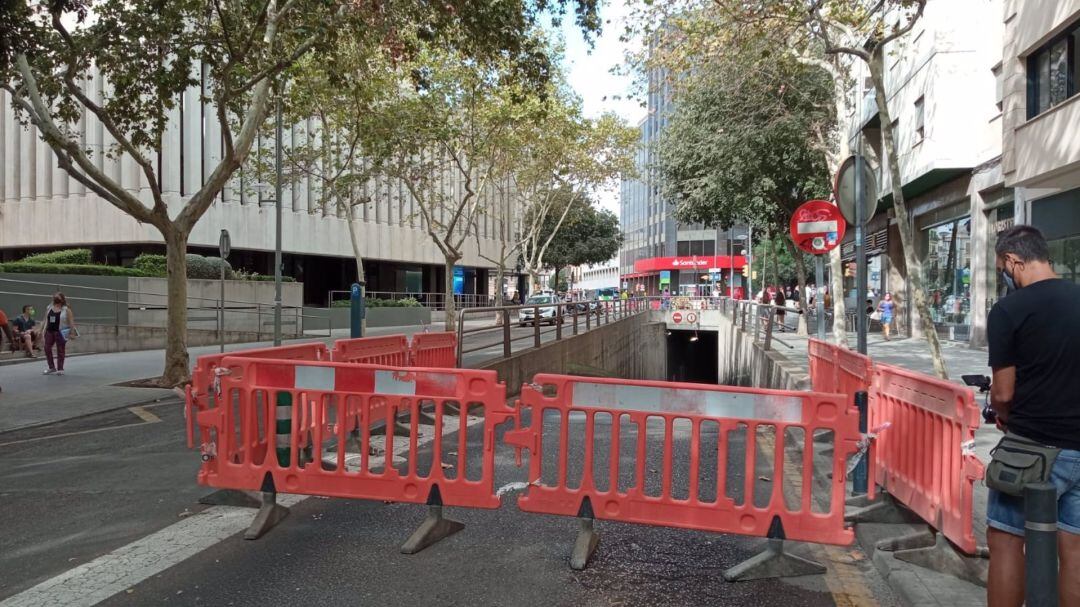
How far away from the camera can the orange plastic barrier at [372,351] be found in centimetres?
714

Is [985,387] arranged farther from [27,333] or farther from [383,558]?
[27,333]

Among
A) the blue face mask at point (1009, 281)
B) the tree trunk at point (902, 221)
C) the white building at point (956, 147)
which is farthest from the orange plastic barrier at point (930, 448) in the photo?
the white building at point (956, 147)

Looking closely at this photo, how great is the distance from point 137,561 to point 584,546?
2510 millimetres

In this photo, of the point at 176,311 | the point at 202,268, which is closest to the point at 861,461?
the point at 176,311

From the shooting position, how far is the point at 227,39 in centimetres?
1030

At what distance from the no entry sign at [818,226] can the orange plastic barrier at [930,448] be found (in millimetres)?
4446

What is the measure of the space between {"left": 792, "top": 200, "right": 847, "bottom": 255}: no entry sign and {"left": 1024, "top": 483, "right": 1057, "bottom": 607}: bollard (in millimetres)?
7132

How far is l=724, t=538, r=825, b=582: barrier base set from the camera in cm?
404

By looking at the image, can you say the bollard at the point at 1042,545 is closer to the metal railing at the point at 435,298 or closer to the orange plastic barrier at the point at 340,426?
the orange plastic barrier at the point at 340,426

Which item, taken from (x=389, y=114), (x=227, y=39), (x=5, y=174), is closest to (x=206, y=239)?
(x=5, y=174)

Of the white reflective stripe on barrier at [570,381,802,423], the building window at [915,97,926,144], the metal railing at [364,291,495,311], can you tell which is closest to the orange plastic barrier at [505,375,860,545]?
the white reflective stripe on barrier at [570,381,802,423]

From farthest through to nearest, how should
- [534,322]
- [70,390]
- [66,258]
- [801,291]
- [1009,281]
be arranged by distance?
[801,291], [66,258], [534,322], [70,390], [1009,281]

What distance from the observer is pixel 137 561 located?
13.7 feet

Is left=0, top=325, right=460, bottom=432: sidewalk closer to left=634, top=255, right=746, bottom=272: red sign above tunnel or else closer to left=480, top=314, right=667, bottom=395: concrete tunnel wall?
left=480, top=314, right=667, bottom=395: concrete tunnel wall
